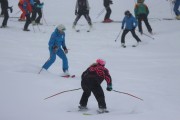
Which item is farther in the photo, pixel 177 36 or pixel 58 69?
pixel 177 36

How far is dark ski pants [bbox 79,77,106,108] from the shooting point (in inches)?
276

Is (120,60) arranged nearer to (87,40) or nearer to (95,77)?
(87,40)

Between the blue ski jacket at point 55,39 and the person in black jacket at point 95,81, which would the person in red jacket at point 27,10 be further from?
the person in black jacket at point 95,81

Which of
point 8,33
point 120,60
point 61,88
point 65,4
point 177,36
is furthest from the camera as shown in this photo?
point 65,4

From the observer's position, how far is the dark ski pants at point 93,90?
7008 millimetres

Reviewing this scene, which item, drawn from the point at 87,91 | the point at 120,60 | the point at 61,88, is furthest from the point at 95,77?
the point at 120,60

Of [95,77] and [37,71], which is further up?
[95,77]

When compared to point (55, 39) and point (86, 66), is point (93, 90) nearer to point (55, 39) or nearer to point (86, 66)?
point (55, 39)

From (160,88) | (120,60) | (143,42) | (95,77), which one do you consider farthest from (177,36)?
(95,77)

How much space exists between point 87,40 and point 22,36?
2907 mm

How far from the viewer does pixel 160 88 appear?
9383mm

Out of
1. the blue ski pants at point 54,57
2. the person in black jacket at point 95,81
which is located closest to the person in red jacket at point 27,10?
the blue ski pants at point 54,57

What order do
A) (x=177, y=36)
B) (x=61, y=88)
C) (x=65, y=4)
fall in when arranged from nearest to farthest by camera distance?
(x=61, y=88) → (x=177, y=36) → (x=65, y=4)

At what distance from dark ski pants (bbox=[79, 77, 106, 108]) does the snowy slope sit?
Answer: 0.87ft
